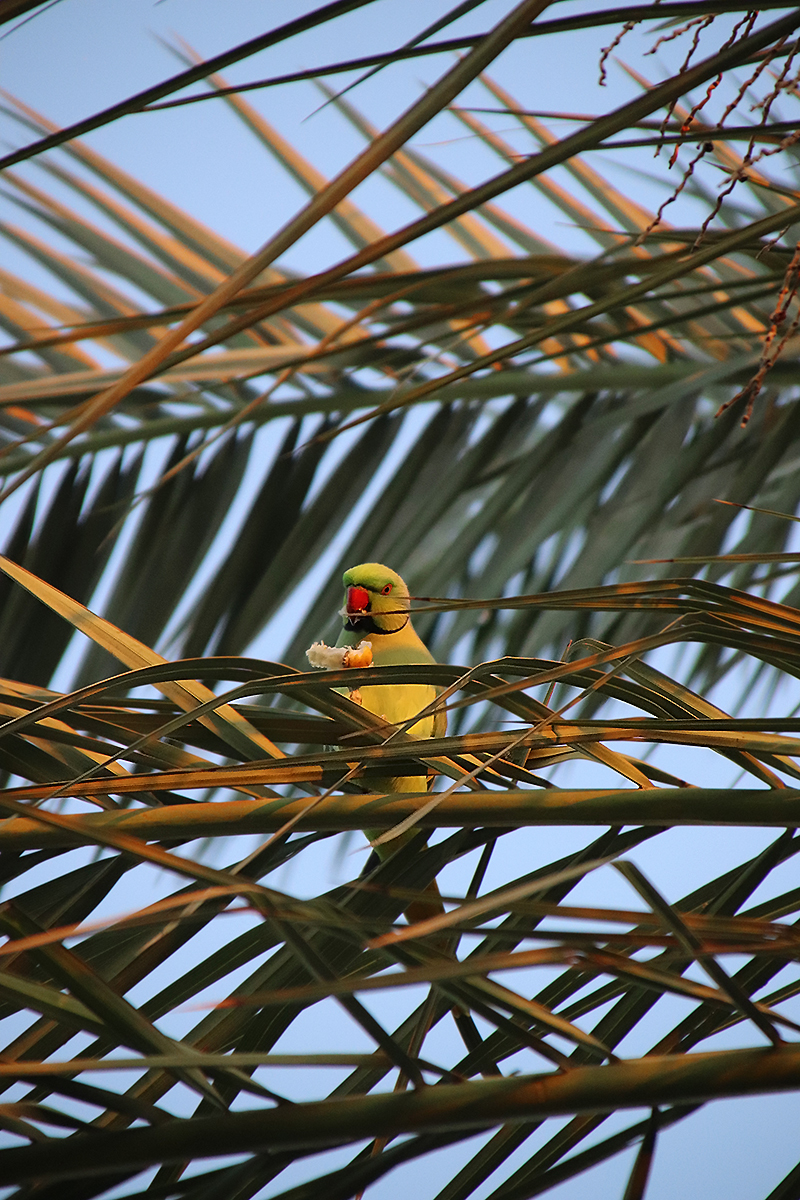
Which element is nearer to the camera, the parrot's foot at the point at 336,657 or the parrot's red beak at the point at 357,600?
the parrot's foot at the point at 336,657

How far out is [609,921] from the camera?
0.26 metres

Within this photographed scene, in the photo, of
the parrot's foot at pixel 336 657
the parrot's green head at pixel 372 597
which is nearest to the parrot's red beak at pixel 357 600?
the parrot's green head at pixel 372 597

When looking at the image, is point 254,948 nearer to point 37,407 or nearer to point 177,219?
point 37,407

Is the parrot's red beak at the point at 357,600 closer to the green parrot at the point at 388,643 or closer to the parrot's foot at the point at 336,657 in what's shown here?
the green parrot at the point at 388,643

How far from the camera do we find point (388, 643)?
0.60 meters

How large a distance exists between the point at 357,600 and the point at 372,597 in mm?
17

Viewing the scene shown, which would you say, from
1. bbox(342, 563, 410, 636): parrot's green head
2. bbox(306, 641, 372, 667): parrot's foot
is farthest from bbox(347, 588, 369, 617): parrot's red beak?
bbox(306, 641, 372, 667): parrot's foot

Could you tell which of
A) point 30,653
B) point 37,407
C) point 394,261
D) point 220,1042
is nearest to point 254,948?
point 220,1042

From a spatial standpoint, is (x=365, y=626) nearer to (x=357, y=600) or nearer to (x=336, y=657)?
(x=357, y=600)

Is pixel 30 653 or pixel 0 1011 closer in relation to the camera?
pixel 0 1011

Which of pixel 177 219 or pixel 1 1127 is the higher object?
pixel 177 219

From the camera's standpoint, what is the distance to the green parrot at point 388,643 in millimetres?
568

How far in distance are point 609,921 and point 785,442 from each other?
27.2 inches

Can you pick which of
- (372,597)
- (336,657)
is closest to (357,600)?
(372,597)
